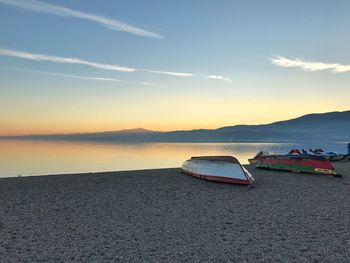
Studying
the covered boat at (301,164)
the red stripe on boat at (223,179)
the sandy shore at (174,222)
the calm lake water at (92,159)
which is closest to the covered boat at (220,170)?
the red stripe on boat at (223,179)

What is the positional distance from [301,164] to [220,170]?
20.7 ft

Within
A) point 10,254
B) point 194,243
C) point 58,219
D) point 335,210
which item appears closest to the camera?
point 10,254

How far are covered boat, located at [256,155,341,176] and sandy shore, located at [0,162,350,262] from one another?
9.21ft

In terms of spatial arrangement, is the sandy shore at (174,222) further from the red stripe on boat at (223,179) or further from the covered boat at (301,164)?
the covered boat at (301,164)

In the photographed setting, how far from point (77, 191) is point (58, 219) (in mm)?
4907

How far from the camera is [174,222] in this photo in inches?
388

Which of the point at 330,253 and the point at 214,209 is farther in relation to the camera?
the point at 214,209

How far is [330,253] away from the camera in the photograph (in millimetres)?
7172

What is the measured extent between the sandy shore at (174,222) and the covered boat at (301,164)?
9.21ft

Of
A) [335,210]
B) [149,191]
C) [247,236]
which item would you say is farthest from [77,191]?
[335,210]

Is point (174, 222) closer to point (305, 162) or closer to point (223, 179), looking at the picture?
point (223, 179)

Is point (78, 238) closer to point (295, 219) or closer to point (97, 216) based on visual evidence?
point (97, 216)

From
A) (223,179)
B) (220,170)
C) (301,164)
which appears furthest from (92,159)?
(223,179)

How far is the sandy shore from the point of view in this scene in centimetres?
721
